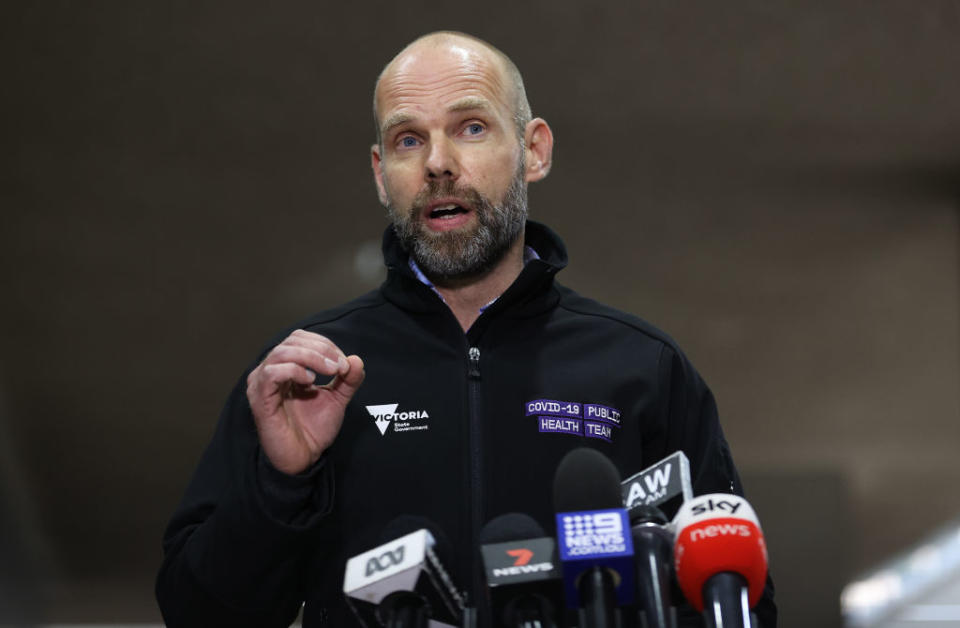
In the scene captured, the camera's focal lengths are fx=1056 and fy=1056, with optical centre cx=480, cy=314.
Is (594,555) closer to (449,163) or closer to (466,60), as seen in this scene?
(449,163)

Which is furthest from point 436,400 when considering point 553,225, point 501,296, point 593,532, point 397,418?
point 553,225

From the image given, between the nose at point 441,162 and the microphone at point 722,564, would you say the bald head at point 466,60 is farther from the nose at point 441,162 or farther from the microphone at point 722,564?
the microphone at point 722,564

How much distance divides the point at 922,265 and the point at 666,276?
1.16m

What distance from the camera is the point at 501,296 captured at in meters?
1.45

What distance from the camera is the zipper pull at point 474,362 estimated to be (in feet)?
4.58

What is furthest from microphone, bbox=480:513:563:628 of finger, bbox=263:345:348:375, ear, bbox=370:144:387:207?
ear, bbox=370:144:387:207

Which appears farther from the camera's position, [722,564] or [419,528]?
[419,528]

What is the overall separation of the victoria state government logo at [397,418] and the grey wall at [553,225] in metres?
2.69

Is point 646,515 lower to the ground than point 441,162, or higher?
lower

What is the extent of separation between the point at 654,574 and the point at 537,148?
3.25 ft

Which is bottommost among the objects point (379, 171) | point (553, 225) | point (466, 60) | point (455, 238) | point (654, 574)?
point (654, 574)

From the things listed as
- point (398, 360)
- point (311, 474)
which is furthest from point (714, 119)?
point (311, 474)

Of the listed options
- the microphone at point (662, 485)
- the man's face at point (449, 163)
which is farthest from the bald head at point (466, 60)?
the microphone at point (662, 485)

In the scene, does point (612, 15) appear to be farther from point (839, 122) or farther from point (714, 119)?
point (839, 122)
